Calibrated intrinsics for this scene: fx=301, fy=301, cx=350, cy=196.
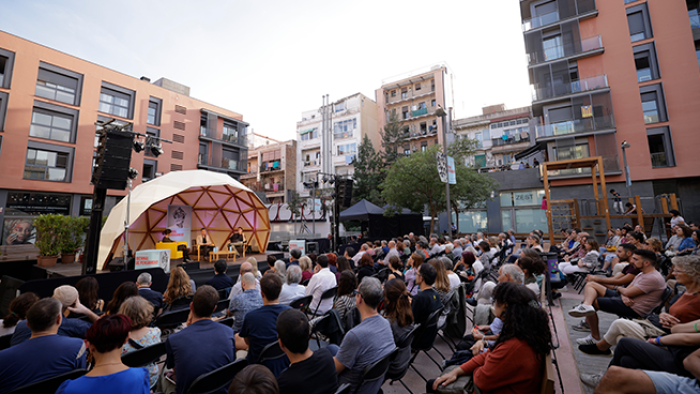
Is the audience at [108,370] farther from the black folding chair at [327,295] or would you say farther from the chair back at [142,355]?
the black folding chair at [327,295]

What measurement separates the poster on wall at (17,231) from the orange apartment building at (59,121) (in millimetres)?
72

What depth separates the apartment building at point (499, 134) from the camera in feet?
93.8

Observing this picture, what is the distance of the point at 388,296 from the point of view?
10.5 feet

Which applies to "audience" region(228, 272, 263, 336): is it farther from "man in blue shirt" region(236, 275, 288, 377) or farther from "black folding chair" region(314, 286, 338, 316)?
"black folding chair" region(314, 286, 338, 316)

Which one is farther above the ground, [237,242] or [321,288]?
[237,242]

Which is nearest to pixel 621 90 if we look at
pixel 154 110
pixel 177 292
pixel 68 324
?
pixel 177 292

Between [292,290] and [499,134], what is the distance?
3052 centimetres

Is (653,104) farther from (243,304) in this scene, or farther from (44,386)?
(44,386)

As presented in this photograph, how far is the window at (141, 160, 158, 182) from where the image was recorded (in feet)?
77.6

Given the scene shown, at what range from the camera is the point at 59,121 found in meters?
19.7

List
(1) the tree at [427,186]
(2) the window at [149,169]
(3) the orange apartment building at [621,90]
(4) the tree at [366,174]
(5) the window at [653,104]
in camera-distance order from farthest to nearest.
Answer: (4) the tree at [366,174]
(2) the window at [149,169]
(5) the window at [653,104]
(3) the orange apartment building at [621,90]
(1) the tree at [427,186]

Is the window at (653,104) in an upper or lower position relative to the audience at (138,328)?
upper

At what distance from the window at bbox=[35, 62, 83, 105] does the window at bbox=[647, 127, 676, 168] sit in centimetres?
3680

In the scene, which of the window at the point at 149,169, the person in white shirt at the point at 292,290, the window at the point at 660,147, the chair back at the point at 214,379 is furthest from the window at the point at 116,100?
the window at the point at 660,147
